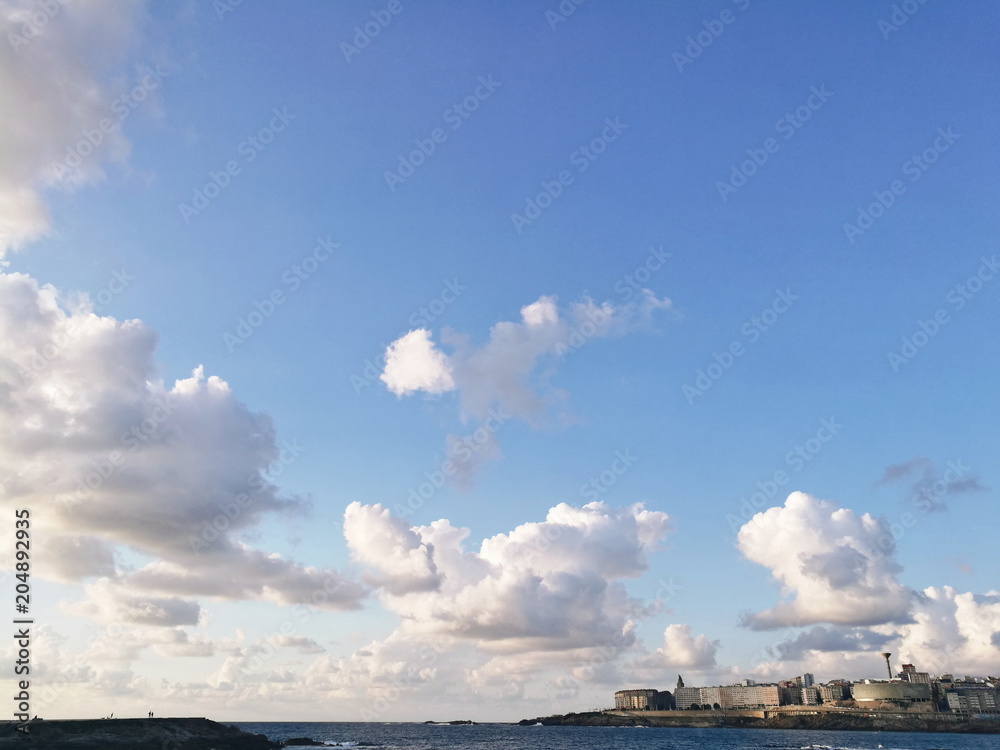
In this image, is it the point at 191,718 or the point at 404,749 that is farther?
the point at 404,749

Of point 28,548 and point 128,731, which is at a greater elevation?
point 28,548

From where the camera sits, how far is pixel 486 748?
188 meters

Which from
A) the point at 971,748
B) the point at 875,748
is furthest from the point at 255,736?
the point at 971,748

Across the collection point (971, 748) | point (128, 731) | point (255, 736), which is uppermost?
point (128, 731)

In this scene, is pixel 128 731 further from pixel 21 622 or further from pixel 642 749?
pixel 642 749

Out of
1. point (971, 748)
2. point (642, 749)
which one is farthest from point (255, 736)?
point (971, 748)

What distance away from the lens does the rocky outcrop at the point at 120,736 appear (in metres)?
110

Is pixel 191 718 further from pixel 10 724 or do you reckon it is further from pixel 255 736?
pixel 10 724

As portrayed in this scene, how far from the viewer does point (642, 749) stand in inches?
7456

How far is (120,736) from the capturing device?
390 feet

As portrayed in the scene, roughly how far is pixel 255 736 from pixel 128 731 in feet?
125

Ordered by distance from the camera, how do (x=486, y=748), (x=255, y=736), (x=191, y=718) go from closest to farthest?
(x=191, y=718), (x=255, y=736), (x=486, y=748)

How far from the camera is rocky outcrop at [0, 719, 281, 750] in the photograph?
11050cm

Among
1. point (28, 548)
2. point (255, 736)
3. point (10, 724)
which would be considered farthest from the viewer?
point (255, 736)
